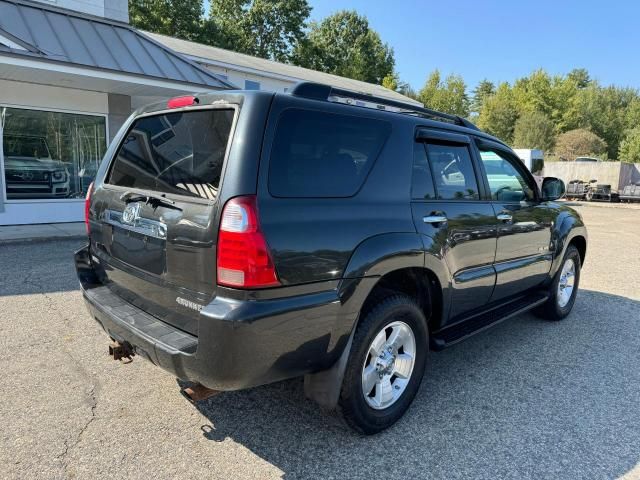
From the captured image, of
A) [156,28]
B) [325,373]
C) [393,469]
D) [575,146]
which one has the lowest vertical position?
[393,469]

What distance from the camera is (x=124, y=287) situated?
290 cm

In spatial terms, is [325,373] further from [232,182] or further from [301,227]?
[232,182]

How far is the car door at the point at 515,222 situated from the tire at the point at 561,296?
14.3 inches

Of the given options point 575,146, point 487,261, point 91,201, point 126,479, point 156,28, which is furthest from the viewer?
point 575,146

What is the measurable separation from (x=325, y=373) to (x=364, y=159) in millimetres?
1263

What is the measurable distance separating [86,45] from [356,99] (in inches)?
330

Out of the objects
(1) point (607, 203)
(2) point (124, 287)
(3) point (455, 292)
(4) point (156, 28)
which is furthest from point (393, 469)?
(4) point (156, 28)

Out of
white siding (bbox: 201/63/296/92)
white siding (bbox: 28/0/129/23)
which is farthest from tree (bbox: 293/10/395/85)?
white siding (bbox: 28/0/129/23)

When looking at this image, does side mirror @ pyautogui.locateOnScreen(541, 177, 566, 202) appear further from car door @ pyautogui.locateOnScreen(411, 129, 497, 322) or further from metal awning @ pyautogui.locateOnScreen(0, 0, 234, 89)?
metal awning @ pyautogui.locateOnScreen(0, 0, 234, 89)

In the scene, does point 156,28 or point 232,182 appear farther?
point 156,28

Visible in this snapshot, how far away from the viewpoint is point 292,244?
227 centimetres

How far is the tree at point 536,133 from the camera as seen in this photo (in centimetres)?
4903

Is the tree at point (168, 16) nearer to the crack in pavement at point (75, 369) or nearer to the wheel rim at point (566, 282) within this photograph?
the crack in pavement at point (75, 369)

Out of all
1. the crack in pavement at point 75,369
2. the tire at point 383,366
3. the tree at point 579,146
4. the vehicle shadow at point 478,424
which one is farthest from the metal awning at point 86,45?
the tree at point 579,146
